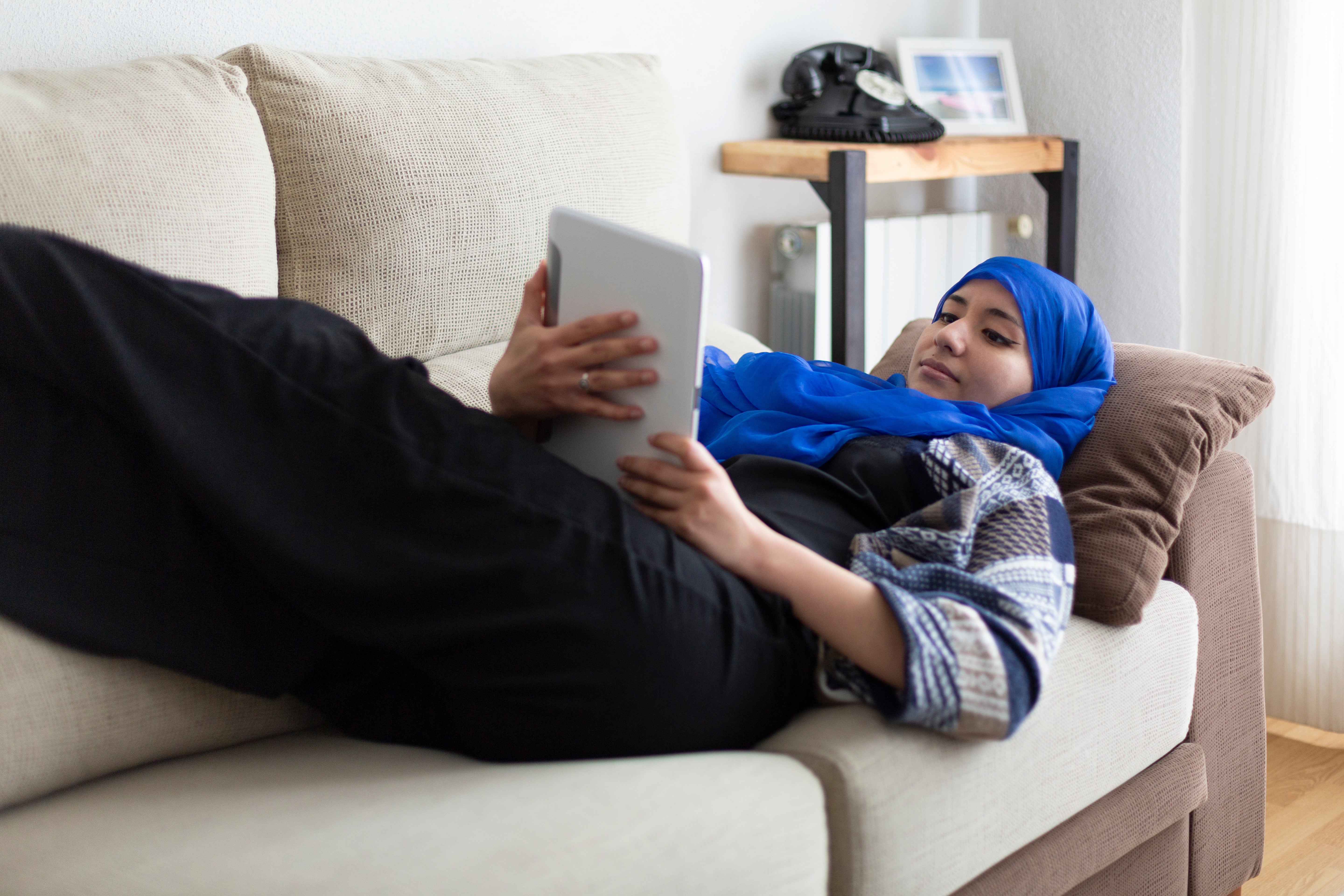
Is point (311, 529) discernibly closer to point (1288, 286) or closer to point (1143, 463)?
point (1143, 463)

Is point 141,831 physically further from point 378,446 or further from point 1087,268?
point 1087,268

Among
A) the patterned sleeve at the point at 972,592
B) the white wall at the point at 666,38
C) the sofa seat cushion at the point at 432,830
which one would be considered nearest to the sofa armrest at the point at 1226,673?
the patterned sleeve at the point at 972,592

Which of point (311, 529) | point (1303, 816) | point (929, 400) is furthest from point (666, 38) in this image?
Answer: point (1303, 816)

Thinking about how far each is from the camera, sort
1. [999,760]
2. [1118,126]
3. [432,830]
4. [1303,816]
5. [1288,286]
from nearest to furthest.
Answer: [432,830] < [999,760] < [1303,816] < [1288,286] < [1118,126]

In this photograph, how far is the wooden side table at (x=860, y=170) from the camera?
1995 mm

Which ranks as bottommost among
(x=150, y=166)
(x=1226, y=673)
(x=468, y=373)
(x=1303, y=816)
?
(x=1303, y=816)

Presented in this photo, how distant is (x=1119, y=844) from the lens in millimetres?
1170

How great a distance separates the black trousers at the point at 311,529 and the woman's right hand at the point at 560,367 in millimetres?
102

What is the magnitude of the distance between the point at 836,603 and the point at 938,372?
21.1 inches

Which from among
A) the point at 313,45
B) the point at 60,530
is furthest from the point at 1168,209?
the point at 60,530

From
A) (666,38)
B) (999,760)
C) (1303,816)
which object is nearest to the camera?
(999,760)

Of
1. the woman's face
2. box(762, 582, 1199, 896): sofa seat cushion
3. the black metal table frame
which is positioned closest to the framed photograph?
the black metal table frame

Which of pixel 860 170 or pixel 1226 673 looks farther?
pixel 860 170

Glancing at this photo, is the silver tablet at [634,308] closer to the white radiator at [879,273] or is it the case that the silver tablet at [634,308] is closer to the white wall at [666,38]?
the white wall at [666,38]
